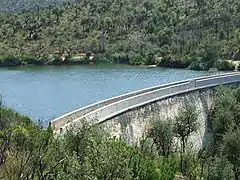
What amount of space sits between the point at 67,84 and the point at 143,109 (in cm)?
3681

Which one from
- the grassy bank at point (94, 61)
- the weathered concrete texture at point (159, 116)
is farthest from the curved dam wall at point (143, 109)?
the grassy bank at point (94, 61)

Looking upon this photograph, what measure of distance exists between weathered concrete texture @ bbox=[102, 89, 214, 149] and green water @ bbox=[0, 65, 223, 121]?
13.4m

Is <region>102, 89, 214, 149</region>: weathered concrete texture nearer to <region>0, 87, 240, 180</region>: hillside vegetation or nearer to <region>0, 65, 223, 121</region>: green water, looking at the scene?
<region>0, 87, 240, 180</region>: hillside vegetation

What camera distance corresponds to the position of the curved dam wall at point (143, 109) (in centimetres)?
2658

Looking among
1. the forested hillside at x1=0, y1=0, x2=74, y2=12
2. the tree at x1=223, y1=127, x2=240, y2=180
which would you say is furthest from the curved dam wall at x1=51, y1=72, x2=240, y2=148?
the forested hillside at x1=0, y1=0, x2=74, y2=12

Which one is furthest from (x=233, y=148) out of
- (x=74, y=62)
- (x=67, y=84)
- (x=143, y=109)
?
(x=74, y=62)

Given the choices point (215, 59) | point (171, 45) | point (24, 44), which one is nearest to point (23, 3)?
point (24, 44)

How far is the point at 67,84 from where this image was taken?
65688 mm

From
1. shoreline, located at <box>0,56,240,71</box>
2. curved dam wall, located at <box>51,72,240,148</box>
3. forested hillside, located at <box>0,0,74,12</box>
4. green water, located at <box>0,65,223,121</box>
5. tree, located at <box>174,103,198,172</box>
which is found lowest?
shoreline, located at <box>0,56,240,71</box>

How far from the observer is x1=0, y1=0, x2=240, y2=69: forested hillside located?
85.8 meters

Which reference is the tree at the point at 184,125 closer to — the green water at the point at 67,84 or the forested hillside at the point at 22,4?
the green water at the point at 67,84

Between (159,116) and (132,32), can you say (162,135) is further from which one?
(132,32)

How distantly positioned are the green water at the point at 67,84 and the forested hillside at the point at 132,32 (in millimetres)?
7165

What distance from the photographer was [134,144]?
2798 centimetres
